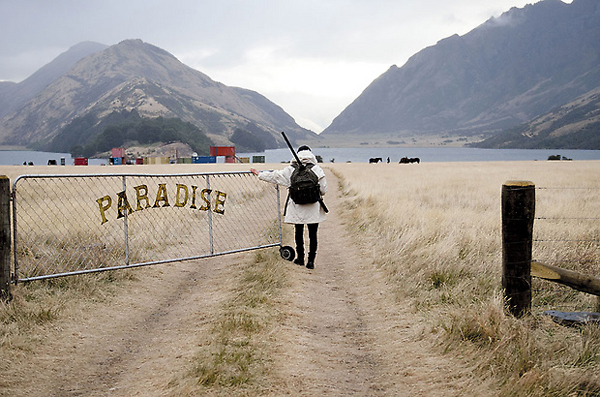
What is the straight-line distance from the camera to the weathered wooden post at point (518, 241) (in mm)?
5566

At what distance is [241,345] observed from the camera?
5543 mm

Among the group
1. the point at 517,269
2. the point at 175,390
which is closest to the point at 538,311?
the point at 517,269

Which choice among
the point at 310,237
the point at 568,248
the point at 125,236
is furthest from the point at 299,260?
the point at 568,248

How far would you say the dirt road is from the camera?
16.0 ft

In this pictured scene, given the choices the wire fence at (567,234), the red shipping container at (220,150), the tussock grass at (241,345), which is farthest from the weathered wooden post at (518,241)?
the red shipping container at (220,150)

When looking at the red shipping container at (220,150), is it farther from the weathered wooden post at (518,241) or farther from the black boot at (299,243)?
the weathered wooden post at (518,241)

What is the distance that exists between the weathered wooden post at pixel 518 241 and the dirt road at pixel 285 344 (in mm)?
1180

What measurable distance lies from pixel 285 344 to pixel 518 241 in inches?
118

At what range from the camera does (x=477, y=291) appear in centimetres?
715

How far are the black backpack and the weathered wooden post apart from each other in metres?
4.11

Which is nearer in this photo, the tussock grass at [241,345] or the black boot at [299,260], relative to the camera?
the tussock grass at [241,345]

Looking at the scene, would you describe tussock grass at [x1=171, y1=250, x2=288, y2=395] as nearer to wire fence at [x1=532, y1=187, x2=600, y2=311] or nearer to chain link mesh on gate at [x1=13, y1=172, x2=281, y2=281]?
chain link mesh on gate at [x1=13, y1=172, x2=281, y2=281]

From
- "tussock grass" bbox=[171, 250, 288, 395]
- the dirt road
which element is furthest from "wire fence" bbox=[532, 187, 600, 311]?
"tussock grass" bbox=[171, 250, 288, 395]

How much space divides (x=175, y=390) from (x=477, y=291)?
4638mm
